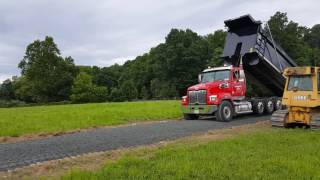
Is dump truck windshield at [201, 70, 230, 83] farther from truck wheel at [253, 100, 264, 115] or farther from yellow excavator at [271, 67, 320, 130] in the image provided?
yellow excavator at [271, 67, 320, 130]

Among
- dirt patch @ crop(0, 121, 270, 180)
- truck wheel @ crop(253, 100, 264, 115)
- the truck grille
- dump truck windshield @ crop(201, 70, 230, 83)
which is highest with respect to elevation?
dump truck windshield @ crop(201, 70, 230, 83)

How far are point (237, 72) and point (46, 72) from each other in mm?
64754

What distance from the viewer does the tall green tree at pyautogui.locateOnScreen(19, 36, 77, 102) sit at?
79000 millimetres

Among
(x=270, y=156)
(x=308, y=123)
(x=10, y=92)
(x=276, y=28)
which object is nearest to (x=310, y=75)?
(x=308, y=123)

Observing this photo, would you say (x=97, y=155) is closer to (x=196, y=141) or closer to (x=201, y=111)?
(x=196, y=141)

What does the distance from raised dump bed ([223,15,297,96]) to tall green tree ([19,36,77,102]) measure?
63.0 m

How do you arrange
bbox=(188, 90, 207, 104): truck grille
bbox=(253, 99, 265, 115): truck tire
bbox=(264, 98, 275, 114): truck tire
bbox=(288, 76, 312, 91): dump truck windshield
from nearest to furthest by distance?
bbox=(288, 76, 312, 91): dump truck windshield, bbox=(188, 90, 207, 104): truck grille, bbox=(253, 99, 265, 115): truck tire, bbox=(264, 98, 275, 114): truck tire

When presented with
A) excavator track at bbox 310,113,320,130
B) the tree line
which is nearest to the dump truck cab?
excavator track at bbox 310,113,320,130

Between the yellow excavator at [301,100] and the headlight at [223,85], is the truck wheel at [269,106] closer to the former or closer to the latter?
the headlight at [223,85]

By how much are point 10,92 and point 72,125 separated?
94274mm

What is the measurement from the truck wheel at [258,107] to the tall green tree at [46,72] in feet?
204

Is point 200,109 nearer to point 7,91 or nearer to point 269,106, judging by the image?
point 269,106

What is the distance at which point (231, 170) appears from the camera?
7.42m

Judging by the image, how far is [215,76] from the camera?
20.5m
